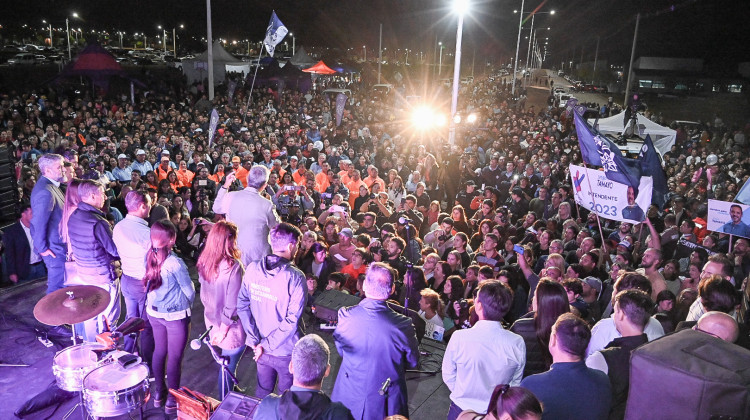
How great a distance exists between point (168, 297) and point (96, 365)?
2.25 feet

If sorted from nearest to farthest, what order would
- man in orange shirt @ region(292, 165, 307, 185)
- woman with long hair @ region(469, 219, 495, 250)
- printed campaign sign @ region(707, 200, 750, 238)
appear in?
printed campaign sign @ region(707, 200, 750, 238) → woman with long hair @ region(469, 219, 495, 250) → man in orange shirt @ region(292, 165, 307, 185)

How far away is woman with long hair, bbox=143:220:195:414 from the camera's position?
417 cm

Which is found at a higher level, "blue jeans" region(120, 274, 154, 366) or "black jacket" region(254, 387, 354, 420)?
"black jacket" region(254, 387, 354, 420)

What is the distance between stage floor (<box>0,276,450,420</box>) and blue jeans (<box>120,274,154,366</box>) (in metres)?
0.43

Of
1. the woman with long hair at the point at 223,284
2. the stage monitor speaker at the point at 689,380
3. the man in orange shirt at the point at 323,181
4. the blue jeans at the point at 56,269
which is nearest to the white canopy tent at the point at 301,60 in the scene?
the man in orange shirt at the point at 323,181

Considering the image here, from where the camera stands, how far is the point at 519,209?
10180 mm

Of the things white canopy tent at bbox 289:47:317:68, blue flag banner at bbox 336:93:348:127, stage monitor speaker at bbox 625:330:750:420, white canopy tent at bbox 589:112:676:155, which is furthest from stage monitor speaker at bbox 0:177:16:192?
white canopy tent at bbox 289:47:317:68

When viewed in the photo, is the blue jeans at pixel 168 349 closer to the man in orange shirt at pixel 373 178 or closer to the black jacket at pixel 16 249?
the black jacket at pixel 16 249

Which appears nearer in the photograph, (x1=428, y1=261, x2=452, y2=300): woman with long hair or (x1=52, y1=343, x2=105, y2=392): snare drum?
(x1=52, y1=343, x2=105, y2=392): snare drum

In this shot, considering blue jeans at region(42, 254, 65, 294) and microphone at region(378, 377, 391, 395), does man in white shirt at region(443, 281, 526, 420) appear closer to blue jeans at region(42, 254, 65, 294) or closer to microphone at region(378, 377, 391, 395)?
microphone at region(378, 377, 391, 395)

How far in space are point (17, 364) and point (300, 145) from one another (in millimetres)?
10746

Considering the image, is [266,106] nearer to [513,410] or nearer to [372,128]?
[372,128]

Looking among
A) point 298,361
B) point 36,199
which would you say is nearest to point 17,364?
point 36,199

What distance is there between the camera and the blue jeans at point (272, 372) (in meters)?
3.98
